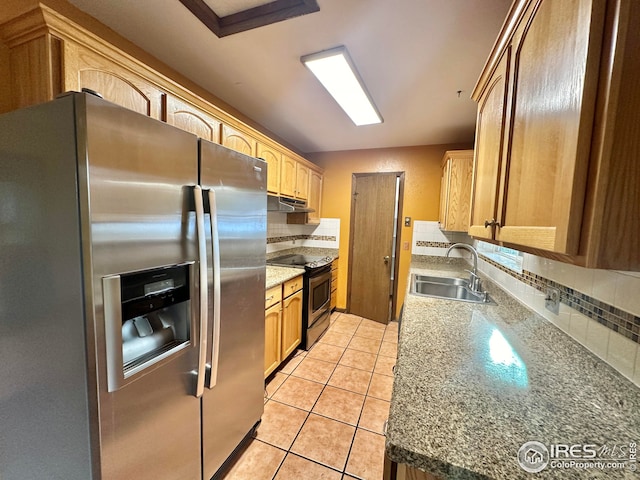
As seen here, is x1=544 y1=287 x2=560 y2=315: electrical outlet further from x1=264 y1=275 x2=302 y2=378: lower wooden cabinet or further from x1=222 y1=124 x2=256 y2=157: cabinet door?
x1=222 y1=124 x2=256 y2=157: cabinet door

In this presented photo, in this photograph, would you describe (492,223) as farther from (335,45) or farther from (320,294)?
(320,294)

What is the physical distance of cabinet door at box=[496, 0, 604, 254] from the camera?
22.0 inches

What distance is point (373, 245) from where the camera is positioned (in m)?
3.60

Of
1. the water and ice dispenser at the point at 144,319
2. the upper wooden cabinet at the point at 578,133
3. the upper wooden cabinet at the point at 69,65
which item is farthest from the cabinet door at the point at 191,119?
the upper wooden cabinet at the point at 578,133

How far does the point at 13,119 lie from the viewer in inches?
32.4

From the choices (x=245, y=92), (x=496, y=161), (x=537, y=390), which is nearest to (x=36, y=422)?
(x=537, y=390)

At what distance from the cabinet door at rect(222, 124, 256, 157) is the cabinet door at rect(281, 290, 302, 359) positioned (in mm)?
1347


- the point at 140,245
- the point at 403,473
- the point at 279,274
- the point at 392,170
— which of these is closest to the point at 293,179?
the point at 279,274

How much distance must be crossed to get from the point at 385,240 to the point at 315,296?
1367 millimetres

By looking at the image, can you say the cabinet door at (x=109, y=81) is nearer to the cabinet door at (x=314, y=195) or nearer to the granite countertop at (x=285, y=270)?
the granite countertop at (x=285, y=270)

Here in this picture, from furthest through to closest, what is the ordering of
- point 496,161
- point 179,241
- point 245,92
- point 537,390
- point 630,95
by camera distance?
1. point 245,92
2. point 496,161
3. point 179,241
4. point 537,390
5. point 630,95

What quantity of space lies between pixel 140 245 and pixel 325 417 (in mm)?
1718

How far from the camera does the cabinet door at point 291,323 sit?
7.53 ft

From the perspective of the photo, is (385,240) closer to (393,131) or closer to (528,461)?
(393,131)
